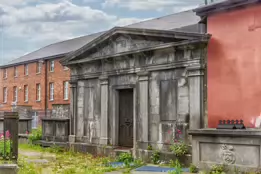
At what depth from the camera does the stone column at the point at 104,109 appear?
15.5 m

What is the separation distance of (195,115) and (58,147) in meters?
8.10

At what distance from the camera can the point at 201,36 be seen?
11.5 meters

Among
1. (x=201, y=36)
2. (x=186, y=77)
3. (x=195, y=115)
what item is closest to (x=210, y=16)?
(x=201, y=36)

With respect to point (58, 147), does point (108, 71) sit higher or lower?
higher

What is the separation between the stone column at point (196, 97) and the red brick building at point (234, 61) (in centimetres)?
27

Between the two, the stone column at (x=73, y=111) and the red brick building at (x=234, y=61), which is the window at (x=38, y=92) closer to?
the stone column at (x=73, y=111)

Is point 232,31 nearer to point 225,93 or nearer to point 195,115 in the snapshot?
point 225,93

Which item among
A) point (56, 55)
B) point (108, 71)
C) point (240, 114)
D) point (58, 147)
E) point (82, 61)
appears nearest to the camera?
point (240, 114)

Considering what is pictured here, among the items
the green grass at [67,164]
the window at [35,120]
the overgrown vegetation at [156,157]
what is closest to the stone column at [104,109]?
the green grass at [67,164]

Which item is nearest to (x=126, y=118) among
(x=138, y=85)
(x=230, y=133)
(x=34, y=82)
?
(x=138, y=85)

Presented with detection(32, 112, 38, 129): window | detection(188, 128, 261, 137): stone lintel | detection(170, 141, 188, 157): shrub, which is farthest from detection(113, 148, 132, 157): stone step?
detection(32, 112, 38, 129): window

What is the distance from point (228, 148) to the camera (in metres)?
9.66

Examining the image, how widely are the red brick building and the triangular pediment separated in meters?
0.79

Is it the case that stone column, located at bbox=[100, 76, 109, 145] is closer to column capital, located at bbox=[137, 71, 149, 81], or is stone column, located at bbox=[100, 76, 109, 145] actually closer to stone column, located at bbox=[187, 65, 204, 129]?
column capital, located at bbox=[137, 71, 149, 81]
